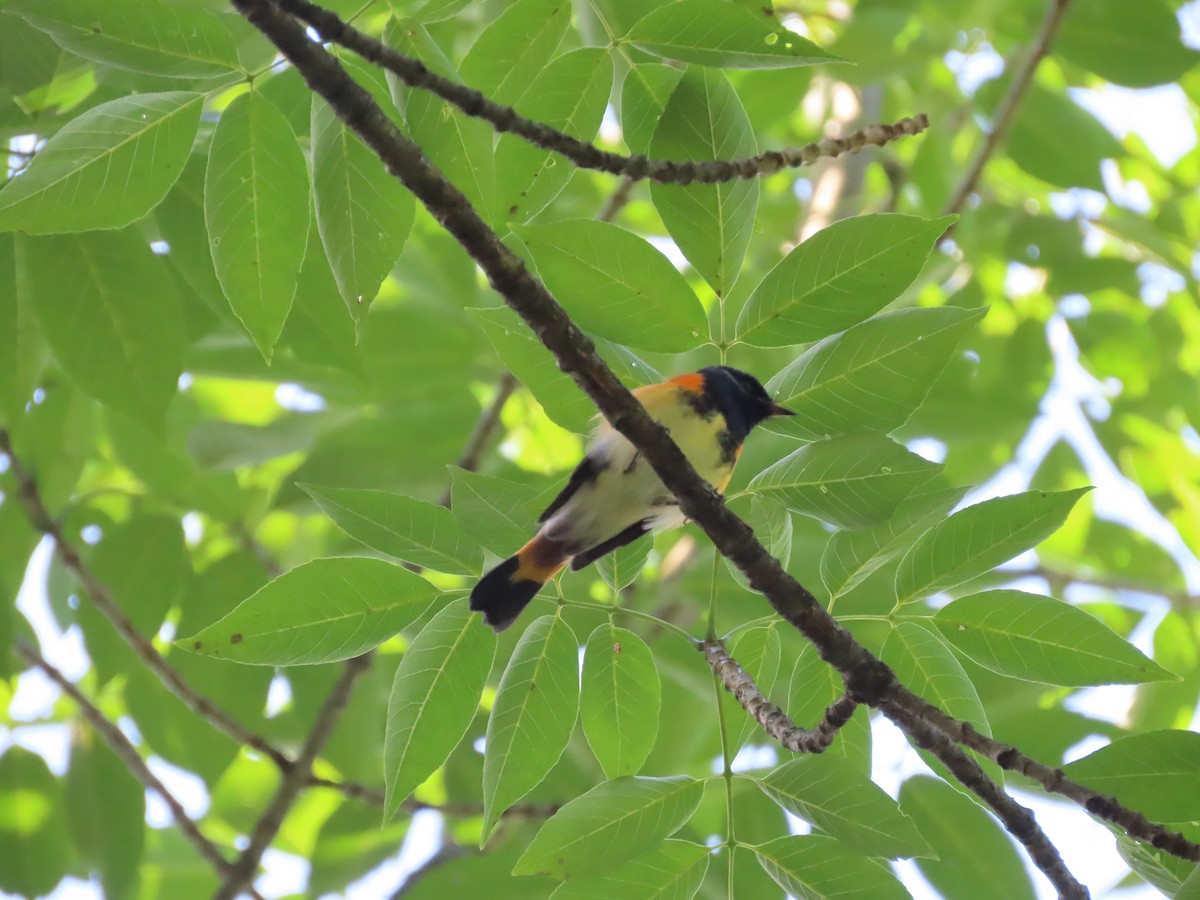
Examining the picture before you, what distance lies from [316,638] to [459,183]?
87 cm

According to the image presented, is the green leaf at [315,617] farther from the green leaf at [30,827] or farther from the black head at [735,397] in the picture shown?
the green leaf at [30,827]

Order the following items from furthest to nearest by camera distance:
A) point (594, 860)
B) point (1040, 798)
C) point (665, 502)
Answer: point (1040, 798), point (665, 502), point (594, 860)

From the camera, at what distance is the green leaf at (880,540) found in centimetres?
203

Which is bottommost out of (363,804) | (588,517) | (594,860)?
(594,860)

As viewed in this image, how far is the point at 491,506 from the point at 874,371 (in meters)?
0.75

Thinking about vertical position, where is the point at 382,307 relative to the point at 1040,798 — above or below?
above

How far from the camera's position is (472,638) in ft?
6.88

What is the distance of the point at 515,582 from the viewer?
2.66m

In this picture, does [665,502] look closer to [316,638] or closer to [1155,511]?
[316,638]

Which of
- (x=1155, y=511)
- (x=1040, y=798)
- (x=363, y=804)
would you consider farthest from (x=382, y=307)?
(x=1155, y=511)

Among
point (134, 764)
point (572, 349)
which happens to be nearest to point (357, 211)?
point (572, 349)

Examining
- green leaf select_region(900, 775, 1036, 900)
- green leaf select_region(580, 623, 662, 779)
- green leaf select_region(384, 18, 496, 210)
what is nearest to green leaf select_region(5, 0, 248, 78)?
green leaf select_region(384, 18, 496, 210)

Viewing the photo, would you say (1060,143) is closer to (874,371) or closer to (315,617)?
(874,371)

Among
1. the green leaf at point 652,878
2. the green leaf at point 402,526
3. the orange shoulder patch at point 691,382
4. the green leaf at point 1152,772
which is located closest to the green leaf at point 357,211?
the green leaf at point 402,526
